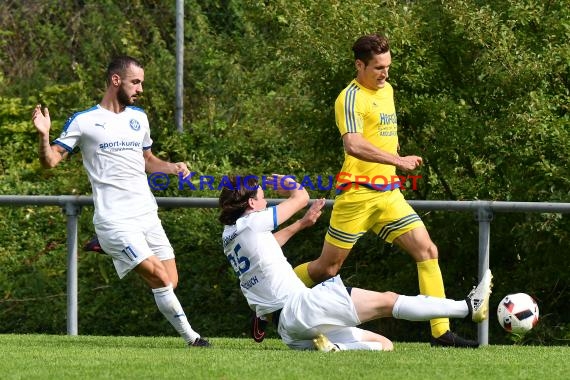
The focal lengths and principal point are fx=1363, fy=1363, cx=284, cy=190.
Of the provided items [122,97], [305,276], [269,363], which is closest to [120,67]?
[122,97]

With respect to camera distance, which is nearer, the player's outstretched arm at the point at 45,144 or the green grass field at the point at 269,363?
the green grass field at the point at 269,363

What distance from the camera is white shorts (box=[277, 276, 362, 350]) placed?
8.06 m

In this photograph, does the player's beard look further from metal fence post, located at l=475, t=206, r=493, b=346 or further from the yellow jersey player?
metal fence post, located at l=475, t=206, r=493, b=346

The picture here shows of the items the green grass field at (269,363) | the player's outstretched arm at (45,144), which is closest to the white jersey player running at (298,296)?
the green grass field at (269,363)

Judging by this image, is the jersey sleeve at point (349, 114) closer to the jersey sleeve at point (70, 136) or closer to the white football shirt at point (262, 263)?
the white football shirt at point (262, 263)

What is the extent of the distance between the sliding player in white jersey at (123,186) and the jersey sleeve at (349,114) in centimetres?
108

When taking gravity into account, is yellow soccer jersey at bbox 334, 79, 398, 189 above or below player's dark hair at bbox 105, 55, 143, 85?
below

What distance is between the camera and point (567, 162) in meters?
10.3

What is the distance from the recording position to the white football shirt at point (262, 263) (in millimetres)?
8352

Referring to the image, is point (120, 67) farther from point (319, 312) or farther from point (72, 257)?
point (319, 312)

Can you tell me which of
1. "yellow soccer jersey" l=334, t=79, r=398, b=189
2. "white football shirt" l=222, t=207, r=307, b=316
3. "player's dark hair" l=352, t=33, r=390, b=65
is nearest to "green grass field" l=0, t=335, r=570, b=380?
"white football shirt" l=222, t=207, r=307, b=316

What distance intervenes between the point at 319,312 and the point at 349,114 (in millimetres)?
1538

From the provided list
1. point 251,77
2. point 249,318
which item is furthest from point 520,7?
point 251,77

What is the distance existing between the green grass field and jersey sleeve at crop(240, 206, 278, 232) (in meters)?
0.75
